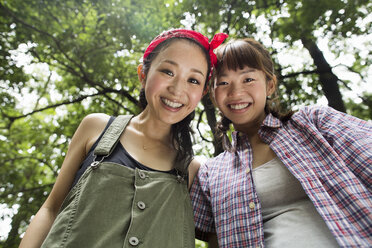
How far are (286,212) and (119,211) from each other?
102cm

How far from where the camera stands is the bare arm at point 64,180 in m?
1.40

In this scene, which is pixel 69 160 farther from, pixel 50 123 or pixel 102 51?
pixel 50 123

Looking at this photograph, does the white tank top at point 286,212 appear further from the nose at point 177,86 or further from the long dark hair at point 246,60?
the nose at point 177,86

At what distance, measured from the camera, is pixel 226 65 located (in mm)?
2043

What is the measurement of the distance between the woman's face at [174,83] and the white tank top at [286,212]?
727 mm

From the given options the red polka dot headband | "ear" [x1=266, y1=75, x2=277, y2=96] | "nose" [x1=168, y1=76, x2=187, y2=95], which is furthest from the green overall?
"ear" [x1=266, y1=75, x2=277, y2=96]

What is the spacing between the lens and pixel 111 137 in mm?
1630

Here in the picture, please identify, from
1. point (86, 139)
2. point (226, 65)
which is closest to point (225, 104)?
point (226, 65)

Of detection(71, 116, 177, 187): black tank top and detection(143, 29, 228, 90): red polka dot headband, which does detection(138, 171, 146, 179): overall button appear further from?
detection(143, 29, 228, 90): red polka dot headband

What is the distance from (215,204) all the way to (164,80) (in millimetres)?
974

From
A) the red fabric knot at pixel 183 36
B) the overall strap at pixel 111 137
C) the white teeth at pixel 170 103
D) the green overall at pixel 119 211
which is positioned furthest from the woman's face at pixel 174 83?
the green overall at pixel 119 211

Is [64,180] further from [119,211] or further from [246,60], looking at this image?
[246,60]

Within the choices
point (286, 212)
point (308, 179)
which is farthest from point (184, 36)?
point (286, 212)

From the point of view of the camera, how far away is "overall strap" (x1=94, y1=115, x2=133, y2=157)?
4.99ft
